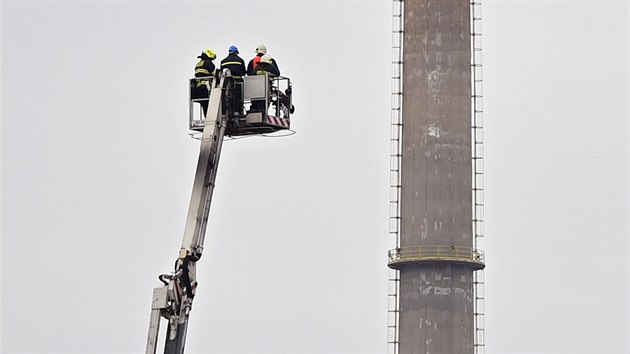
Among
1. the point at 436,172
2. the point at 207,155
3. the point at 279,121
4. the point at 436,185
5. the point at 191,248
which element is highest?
the point at 436,172

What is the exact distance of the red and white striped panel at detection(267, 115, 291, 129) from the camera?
1469 inches

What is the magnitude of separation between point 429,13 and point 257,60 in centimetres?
3598

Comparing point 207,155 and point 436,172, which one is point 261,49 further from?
point 436,172

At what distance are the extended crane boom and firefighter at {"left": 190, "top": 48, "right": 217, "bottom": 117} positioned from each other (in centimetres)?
18

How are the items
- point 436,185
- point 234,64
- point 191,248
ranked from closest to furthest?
point 191,248 < point 234,64 < point 436,185

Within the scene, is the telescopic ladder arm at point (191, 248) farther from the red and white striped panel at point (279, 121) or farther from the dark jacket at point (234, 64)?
the red and white striped panel at point (279, 121)

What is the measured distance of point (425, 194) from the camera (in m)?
72.3

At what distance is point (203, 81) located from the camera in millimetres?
38031

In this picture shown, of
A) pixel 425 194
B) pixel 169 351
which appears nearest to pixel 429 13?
pixel 425 194

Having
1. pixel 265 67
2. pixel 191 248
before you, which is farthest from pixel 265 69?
pixel 191 248

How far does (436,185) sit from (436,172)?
0.55m

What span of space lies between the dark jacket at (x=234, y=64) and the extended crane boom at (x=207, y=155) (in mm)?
442

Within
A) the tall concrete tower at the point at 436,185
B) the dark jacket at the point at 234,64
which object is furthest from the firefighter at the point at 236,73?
the tall concrete tower at the point at 436,185

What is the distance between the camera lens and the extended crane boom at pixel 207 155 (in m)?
34.5
